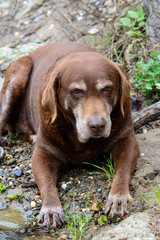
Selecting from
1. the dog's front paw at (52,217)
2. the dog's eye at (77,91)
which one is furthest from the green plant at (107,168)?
the dog's eye at (77,91)

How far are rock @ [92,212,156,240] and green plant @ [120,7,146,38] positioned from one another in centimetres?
384

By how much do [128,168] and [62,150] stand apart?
0.76 m

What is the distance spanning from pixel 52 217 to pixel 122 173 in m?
0.80

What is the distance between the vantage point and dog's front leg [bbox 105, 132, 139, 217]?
364 centimetres

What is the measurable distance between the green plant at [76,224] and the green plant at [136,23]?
366cm

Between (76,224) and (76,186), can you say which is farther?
(76,186)

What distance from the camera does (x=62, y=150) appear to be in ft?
14.4

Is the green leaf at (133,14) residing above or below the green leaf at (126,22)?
above

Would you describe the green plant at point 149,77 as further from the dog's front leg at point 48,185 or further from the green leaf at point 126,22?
the dog's front leg at point 48,185

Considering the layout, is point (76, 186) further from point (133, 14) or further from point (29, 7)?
point (29, 7)

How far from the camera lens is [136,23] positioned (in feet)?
22.2

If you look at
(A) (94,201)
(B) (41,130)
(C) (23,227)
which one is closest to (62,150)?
(B) (41,130)

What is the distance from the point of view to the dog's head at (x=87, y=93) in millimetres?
3750

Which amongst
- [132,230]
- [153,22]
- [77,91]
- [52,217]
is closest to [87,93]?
[77,91]
